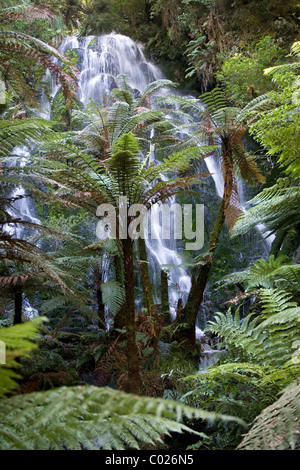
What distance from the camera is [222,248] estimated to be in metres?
8.19

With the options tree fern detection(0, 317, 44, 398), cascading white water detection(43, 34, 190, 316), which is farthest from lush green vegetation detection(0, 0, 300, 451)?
→ cascading white water detection(43, 34, 190, 316)

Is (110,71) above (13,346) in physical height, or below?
above

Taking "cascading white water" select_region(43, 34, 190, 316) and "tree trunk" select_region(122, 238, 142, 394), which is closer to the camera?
"tree trunk" select_region(122, 238, 142, 394)

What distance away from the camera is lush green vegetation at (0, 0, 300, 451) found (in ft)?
3.75

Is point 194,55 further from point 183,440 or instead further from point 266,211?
point 183,440

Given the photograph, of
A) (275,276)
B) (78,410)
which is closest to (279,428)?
(78,410)

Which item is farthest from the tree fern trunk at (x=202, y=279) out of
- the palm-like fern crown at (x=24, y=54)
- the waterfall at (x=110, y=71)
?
the waterfall at (x=110, y=71)

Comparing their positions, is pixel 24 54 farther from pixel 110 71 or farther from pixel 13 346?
pixel 110 71

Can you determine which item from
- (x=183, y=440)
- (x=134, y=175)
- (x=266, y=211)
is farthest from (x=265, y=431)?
(x=266, y=211)

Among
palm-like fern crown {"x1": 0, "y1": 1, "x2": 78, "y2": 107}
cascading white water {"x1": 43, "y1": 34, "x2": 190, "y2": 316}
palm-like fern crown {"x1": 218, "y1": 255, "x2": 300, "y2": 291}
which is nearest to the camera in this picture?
palm-like fern crown {"x1": 0, "y1": 1, "x2": 78, "y2": 107}

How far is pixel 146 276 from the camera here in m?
4.34

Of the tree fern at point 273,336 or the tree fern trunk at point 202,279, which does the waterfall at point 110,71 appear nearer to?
the tree fern trunk at point 202,279

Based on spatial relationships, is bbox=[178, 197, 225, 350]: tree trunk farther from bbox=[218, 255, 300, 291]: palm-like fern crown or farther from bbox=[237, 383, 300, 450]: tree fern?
bbox=[237, 383, 300, 450]: tree fern

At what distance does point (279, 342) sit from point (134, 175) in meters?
1.51
